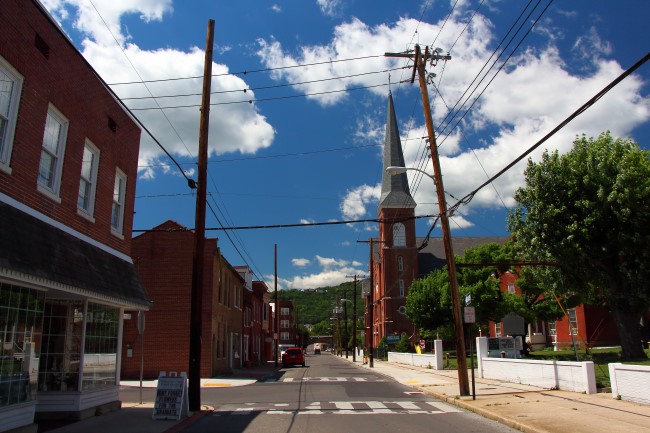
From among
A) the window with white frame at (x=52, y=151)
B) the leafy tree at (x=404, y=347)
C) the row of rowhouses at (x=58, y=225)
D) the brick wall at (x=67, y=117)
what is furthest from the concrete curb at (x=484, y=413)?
the leafy tree at (x=404, y=347)

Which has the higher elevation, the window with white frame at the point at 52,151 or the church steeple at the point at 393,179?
the church steeple at the point at 393,179

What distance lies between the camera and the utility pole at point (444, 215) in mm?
16438

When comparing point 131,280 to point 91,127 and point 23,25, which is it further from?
point 23,25

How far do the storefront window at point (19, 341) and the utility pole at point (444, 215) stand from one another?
1146 cm

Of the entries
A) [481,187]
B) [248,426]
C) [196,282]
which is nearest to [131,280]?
[196,282]

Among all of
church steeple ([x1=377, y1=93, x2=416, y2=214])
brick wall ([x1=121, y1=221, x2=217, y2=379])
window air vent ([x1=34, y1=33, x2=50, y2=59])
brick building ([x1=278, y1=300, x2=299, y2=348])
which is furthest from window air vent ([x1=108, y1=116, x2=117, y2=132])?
brick building ([x1=278, y1=300, x2=299, y2=348])

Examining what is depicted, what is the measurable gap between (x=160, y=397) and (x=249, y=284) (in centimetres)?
3423

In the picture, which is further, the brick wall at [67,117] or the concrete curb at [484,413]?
the concrete curb at [484,413]

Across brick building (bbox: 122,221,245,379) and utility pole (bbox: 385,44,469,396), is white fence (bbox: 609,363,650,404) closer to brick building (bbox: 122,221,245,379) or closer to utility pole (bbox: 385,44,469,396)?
utility pole (bbox: 385,44,469,396)

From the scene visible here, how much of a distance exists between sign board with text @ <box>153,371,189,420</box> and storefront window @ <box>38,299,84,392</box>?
1.83 meters

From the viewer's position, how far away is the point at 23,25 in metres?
9.58

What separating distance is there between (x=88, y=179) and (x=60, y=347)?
13.3 feet

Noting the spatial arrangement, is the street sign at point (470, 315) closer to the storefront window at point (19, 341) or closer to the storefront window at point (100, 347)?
the storefront window at point (100, 347)

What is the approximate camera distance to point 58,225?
10875 millimetres
